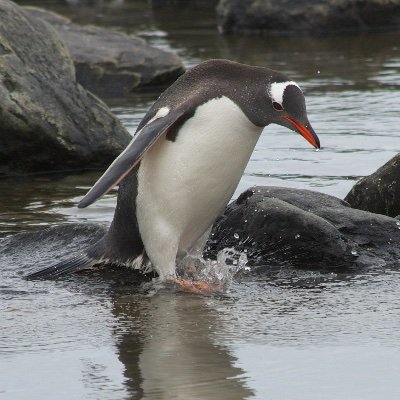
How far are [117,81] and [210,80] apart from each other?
6.96 m

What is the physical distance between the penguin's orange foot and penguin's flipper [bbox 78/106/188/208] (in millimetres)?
574

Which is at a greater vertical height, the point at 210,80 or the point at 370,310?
the point at 210,80

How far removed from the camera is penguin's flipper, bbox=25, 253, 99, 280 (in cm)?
603

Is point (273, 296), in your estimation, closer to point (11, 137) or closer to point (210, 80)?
point (210, 80)

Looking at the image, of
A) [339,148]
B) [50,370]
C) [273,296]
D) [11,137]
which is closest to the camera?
[50,370]

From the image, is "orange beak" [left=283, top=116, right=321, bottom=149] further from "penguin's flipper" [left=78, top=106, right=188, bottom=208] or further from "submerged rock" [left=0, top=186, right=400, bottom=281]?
"submerged rock" [left=0, top=186, right=400, bottom=281]

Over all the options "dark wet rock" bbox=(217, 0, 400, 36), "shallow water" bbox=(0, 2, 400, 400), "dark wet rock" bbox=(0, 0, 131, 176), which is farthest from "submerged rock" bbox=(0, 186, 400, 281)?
"dark wet rock" bbox=(217, 0, 400, 36)

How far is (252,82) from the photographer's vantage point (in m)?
5.73

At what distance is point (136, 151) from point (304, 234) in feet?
3.40

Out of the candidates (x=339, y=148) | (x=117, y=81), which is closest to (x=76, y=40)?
(x=117, y=81)

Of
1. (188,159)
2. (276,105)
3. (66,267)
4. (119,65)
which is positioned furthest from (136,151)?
(119,65)

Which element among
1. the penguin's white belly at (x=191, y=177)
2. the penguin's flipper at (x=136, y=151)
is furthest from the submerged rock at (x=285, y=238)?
the penguin's flipper at (x=136, y=151)

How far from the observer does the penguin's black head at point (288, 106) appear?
566 cm

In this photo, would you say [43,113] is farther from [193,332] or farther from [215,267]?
[193,332]
